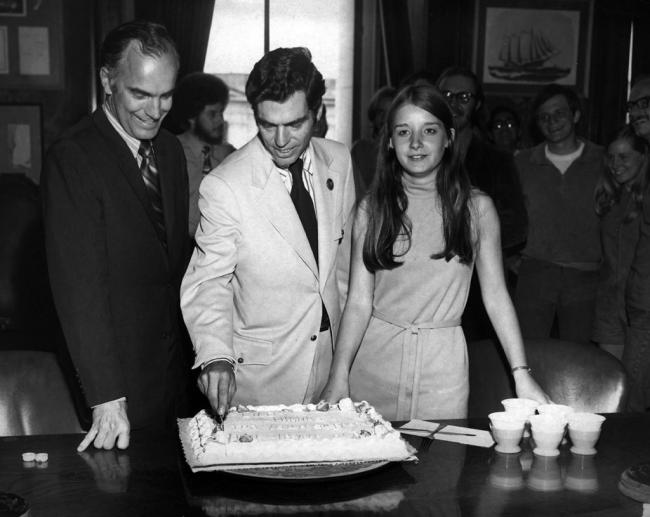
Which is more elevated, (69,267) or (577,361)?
(69,267)

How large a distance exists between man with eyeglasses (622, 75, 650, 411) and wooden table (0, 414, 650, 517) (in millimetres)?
1728

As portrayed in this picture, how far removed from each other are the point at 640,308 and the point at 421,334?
159cm

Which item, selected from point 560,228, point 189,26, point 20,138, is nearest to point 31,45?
point 20,138

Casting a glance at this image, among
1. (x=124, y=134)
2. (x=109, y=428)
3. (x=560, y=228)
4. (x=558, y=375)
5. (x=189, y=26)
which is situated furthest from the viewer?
(x=189, y=26)

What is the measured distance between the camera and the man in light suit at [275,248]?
2.20m

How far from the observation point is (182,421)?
75.9 inches

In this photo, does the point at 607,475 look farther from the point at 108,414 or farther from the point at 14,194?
the point at 14,194

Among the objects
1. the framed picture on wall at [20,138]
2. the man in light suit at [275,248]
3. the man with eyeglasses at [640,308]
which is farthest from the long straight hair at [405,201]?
the framed picture on wall at [20,138]

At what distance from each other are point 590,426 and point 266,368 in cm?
89

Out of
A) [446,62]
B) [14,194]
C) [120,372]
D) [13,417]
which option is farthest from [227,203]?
[446,62]

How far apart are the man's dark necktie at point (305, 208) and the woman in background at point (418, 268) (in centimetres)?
10

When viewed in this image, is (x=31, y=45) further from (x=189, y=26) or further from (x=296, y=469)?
(x=296, y=469)

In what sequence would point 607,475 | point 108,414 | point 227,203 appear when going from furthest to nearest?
point 227,203, point 108,414, point 607,475

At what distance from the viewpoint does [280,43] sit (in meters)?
6.65
